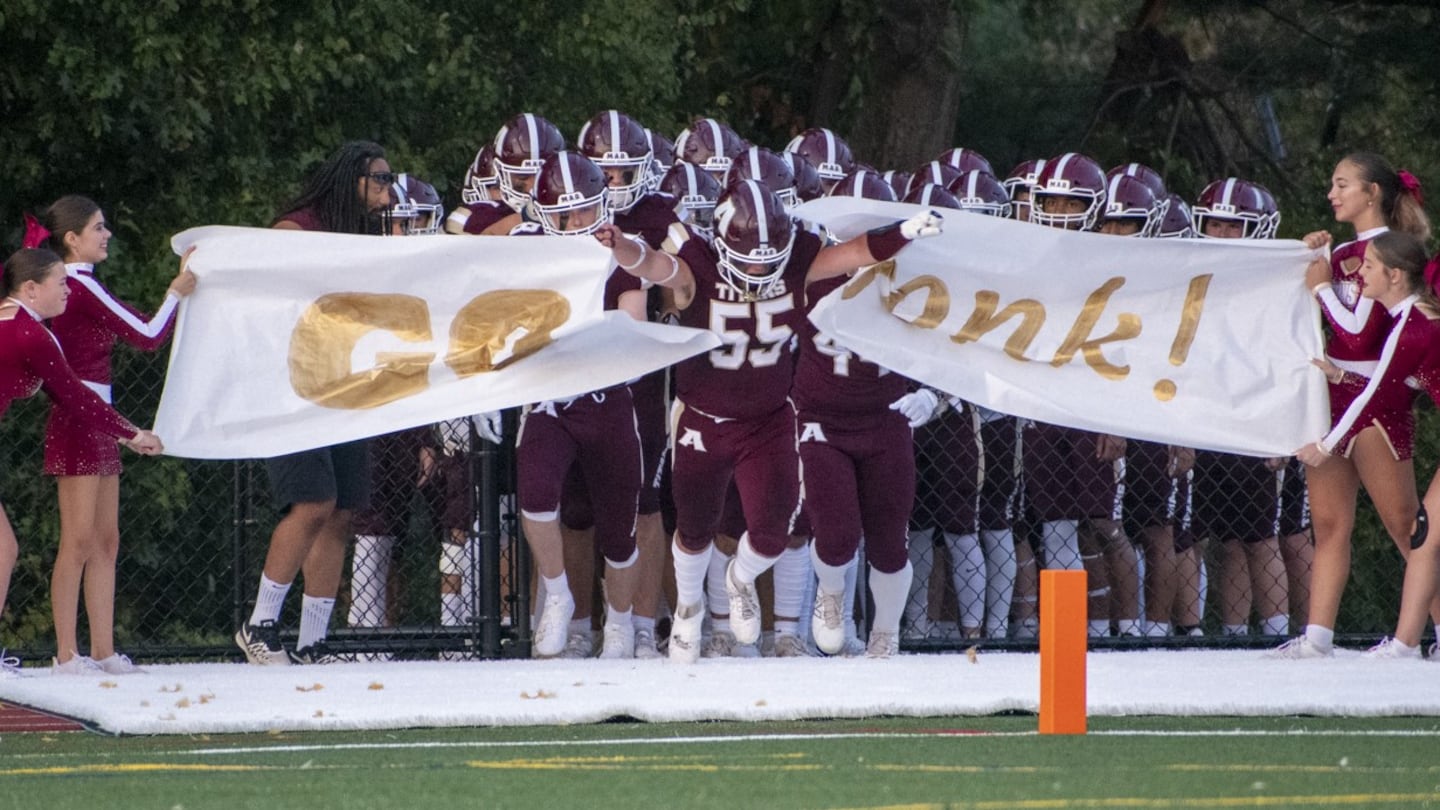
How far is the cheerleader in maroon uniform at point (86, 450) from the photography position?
918 centimetres

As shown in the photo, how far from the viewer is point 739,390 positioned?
381 inches

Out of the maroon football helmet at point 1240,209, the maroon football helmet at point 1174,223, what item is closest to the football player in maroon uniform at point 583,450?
the maroon football helmet at point 1174,223

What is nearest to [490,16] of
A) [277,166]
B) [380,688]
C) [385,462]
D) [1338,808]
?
[277,166]

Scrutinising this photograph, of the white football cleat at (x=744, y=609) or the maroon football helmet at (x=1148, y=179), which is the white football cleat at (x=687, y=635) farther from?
the maroon football helmet at (x=1148, y=179)

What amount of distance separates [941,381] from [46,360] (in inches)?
140

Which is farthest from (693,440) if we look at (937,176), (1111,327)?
(937,176)

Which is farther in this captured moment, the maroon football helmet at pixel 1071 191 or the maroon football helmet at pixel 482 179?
the maroon football helmet at pixel 482 179

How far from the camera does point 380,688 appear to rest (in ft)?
29.0

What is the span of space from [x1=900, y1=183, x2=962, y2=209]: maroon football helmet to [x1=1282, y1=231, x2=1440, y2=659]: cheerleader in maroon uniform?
6.88 ft

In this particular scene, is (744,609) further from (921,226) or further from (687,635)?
(921,226)

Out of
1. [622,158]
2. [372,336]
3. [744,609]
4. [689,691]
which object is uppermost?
[622,158]

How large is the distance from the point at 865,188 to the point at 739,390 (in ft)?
5.61

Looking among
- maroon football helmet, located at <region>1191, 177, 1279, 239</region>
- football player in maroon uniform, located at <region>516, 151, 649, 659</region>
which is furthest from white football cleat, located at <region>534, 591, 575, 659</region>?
maroon football helmet, located at <region>1191, 177, 1279, 239</region>

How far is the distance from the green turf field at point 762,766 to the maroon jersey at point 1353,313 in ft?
7.07
